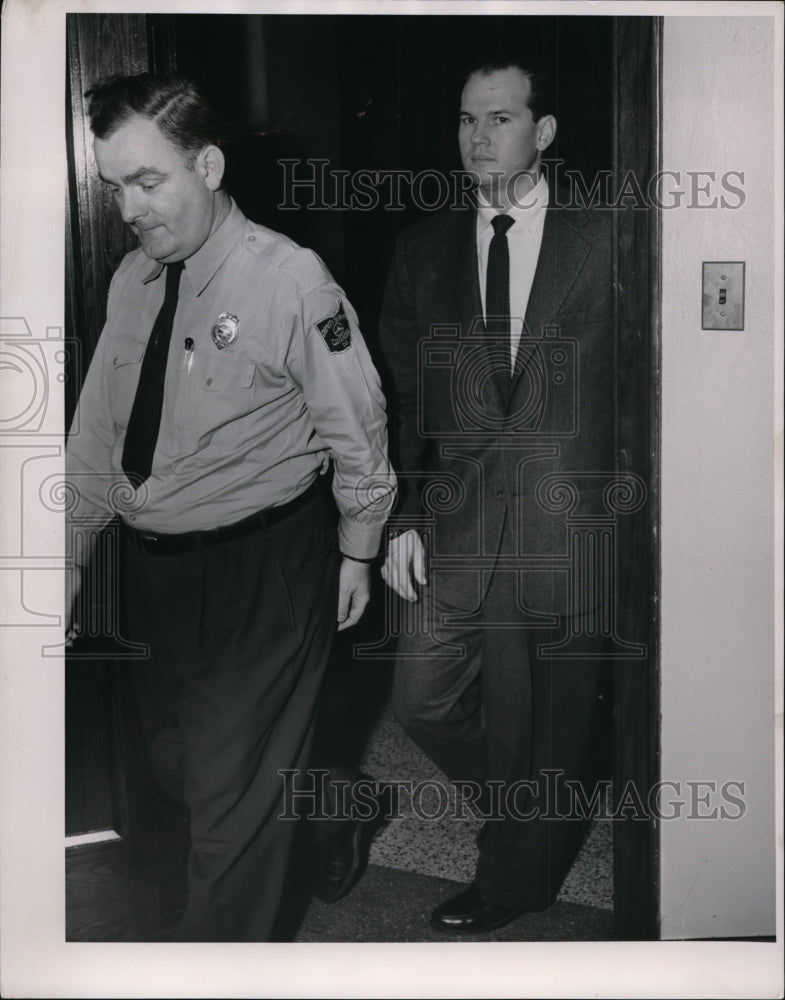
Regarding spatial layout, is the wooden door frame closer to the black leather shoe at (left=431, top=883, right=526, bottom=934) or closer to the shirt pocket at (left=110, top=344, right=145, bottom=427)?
the black leather shoe at (left=431, top=883, right=526, bottom=934)

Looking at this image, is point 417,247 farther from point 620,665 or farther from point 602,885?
point 602,885

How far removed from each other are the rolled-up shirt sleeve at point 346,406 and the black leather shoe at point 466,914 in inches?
26.7

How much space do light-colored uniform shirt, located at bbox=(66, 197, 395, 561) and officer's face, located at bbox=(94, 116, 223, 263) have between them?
0.15 feet

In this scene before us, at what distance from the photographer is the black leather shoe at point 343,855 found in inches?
86.7

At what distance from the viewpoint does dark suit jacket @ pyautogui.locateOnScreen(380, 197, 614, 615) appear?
2174mm

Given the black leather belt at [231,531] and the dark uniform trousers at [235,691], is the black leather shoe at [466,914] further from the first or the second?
the black leather belt at [231,531]

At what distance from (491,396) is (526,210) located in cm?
36

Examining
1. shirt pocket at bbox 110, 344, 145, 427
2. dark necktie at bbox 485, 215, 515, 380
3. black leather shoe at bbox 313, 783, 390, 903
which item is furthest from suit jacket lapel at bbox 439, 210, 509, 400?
black leather shoe at bbox 313, 783, 390, 903

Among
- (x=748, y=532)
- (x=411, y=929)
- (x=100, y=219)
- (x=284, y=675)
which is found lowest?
(x=411, y=929)

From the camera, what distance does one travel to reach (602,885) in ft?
7.38

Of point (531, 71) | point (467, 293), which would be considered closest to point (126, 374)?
point (467, 293)

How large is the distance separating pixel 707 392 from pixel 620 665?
0.55m

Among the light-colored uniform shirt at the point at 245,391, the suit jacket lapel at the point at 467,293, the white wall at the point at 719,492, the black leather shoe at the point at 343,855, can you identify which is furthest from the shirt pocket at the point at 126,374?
the white wall at the point at 719,492

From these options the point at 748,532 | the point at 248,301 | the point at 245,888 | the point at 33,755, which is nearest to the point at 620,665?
the point at 748,532
